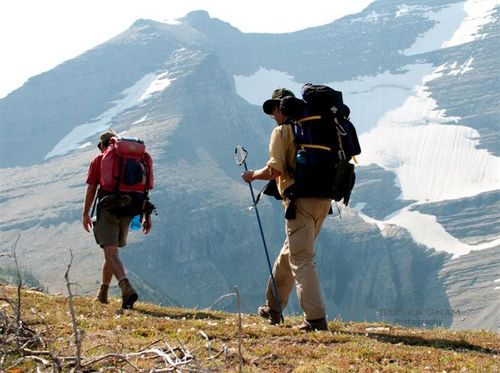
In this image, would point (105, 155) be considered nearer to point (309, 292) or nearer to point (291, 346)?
point (309, 292)

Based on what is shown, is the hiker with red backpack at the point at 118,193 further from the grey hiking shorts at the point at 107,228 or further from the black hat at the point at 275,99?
the black hat at the point at 275,99

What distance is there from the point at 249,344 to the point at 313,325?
1.82 m

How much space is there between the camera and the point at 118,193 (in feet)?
45.9

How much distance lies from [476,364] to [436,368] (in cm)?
61

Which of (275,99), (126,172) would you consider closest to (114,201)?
(126,172)

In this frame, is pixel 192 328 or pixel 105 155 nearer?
pixel 192 328

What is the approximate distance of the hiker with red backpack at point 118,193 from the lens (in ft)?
45.5

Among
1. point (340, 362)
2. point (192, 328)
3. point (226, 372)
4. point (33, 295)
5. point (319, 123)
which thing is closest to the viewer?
point (226, 372)

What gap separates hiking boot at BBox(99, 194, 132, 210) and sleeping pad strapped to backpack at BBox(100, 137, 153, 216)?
9cm

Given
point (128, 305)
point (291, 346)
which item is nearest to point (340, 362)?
point (291, 346)

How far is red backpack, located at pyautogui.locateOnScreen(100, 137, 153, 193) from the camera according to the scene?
13820 millimetres

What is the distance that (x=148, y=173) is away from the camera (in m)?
14.4

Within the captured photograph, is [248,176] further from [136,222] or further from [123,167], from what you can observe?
[136,222]

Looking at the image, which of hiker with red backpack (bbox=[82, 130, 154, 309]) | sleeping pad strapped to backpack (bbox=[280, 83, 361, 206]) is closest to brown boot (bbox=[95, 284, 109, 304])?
hiker with red backpack (bbox=[82, 130, 154, 309])
